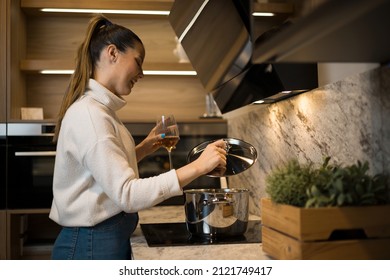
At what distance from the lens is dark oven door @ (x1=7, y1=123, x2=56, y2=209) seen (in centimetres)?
221

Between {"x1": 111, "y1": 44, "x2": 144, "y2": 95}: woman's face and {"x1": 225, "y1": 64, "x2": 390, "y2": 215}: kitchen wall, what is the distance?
0.44 meters

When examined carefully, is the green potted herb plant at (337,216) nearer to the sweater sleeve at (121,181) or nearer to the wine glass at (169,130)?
the sweater sleeve at (121,181)

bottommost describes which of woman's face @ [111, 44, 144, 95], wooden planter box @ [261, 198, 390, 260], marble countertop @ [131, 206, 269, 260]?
marble countertop @ [131, 206, 269, 260]

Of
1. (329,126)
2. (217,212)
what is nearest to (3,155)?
(217,212)

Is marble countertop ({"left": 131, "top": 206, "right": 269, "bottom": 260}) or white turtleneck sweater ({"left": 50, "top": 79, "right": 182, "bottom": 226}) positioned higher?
white turtleneck sweater ({"left": 50, "top": 79, "right": 182, "bottom": 226})

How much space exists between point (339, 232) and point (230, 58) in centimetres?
65

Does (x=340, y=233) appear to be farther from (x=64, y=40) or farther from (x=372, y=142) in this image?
(x=64, y=40)

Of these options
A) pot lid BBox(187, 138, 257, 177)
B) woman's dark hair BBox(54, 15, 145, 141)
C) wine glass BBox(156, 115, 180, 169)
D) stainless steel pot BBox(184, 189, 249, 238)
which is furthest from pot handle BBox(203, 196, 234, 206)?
woman's dark hair BBox(54, 15, 145, 141)

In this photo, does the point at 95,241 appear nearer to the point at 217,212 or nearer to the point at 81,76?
the point at 217,212

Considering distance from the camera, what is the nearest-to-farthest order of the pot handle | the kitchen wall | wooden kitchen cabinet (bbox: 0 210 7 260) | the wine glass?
the kitchen wall < the pot handle < the wine glass < wooden kitchen cabinet (bbox: 0 210 7 260)

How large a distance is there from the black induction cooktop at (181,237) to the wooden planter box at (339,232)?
0.38m

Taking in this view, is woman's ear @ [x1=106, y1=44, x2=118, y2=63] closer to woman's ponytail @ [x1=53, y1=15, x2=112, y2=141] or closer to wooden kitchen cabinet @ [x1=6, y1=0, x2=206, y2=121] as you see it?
woman's ponytail @ [x1=53, y1=15, x2=112, y2=141]

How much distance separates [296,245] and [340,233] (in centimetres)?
8
